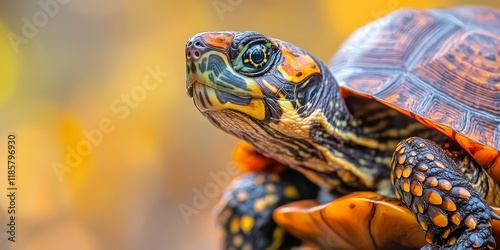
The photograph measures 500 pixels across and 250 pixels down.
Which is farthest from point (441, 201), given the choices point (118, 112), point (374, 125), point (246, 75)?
point (118, 112)

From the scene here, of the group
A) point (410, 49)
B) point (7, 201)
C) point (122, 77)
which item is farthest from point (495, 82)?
point (122, 77)

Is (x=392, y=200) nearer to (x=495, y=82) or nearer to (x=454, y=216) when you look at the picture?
(x=454, y=216)

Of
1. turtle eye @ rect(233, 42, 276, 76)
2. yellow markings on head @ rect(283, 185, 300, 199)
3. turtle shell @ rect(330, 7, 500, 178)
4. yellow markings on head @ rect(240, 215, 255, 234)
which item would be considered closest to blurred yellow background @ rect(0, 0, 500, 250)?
yellow markings on head @ rect(240, 215, 255, 234)

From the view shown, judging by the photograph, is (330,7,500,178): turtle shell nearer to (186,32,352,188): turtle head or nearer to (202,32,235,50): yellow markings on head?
(186,32,352,188): turtle head

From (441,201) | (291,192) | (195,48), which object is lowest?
(291,192)

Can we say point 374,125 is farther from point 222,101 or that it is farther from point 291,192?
point 222,101
